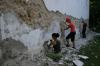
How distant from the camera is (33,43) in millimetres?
10750

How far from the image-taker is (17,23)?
9672 mm

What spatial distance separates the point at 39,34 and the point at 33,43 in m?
0.61

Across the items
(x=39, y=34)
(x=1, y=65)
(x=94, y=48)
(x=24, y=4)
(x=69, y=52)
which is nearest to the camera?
(x=1, y=65)

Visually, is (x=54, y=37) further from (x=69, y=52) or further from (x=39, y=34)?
(x=69, y=52)

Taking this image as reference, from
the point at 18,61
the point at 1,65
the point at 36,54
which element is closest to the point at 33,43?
the point at 36,54

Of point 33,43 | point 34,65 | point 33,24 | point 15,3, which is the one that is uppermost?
point 15,3

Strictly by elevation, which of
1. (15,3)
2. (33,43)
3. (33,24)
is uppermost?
(15,3)

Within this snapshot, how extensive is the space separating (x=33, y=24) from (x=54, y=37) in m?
1.26

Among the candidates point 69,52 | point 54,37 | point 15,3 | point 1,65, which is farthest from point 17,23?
point 69,52

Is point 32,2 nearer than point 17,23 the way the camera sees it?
No

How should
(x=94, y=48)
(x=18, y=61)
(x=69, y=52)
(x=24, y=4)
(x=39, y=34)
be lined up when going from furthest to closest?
(x=94, y=48), (x=69, y=52), (x=39, y=34), (x=24, y=4), (x=18, y=61)

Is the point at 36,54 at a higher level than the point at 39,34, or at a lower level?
lower

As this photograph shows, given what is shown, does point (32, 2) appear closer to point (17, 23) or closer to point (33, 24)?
point (33, 24)

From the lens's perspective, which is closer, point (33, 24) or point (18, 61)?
point (18, 61)
